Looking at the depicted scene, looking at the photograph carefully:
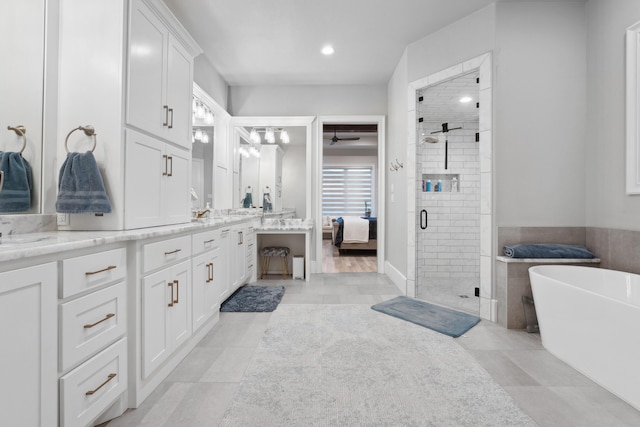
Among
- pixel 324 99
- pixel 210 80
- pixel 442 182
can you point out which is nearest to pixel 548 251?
pixel 442 182

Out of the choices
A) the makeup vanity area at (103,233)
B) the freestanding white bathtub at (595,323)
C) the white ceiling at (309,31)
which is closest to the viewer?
the makeup vanity area at (103,233)

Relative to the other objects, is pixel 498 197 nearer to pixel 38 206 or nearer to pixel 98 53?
pixel 98 53

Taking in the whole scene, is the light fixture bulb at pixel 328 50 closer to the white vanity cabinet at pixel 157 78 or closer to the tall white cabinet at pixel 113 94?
the white vanity cabinet at pixel 157 78

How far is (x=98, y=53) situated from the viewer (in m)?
1.63

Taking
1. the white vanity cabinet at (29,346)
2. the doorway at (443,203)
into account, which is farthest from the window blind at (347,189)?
the white vanity cabinet at (29,346)

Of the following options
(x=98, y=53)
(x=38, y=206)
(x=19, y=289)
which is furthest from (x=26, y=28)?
(x=19, y=289)

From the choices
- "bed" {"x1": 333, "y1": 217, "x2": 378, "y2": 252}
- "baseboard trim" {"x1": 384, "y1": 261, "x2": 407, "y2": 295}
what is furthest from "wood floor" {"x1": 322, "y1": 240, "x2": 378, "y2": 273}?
"baseboard trim" {"x1": 384, "y1": 261, "x2": 407, "y2": 295}

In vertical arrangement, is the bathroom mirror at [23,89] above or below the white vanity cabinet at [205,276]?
above

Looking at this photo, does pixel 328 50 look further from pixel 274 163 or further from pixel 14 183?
pixel 14 183

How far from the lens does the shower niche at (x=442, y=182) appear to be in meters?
4.65

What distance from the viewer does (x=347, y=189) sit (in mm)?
8172

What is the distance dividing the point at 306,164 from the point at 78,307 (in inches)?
142

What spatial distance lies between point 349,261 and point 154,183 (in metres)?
4.31

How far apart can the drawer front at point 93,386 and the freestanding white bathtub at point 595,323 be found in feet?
8.52
